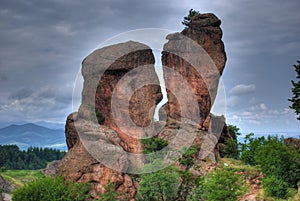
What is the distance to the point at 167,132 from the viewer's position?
6600 centimetres

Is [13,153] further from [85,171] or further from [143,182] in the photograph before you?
[143,182]

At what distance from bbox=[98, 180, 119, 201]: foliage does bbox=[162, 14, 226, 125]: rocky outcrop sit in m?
A: 23.3

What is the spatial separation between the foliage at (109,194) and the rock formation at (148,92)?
335 inches

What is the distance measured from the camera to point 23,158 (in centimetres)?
16850

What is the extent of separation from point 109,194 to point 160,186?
946cm

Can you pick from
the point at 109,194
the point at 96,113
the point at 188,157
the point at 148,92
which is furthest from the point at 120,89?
the point at 109,194

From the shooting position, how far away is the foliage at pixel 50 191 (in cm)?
5046

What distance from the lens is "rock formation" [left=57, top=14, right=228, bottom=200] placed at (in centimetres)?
6375

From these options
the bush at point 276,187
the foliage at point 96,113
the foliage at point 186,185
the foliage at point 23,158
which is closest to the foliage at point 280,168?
the bush at point 276,187

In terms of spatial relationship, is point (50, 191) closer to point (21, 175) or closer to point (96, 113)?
point (96, 113)

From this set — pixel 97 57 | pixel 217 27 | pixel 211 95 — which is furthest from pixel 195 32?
pixel 97 57

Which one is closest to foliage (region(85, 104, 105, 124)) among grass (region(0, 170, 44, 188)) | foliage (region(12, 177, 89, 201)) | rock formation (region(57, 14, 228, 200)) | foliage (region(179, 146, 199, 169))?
rock formation (region(57, 14, 228, 200))

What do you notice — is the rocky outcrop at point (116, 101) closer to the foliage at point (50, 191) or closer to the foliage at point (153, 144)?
the foliage at point (153, 144)

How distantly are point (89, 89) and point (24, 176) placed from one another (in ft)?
277
